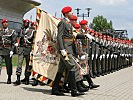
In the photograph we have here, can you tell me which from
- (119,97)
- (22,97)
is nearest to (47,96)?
(22,97)

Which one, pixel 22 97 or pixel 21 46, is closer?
pixel 22 97

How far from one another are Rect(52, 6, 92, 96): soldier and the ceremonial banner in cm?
34

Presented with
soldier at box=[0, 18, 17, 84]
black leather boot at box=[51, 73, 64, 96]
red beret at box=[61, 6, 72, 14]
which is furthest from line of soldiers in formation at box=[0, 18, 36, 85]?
red beret at box=[61, 6, 72, 14]

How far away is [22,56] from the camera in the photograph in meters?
9.03

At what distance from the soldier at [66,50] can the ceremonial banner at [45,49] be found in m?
0.34

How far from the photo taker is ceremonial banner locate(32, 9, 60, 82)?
7.80 metres

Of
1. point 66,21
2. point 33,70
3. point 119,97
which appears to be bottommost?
point 119,97

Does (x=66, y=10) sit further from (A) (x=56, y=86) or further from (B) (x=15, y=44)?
(B) (x=15, y=44)

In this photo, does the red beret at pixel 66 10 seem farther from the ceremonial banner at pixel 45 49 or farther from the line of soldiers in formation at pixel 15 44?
the line of soldiers in formation at pixel 15 44

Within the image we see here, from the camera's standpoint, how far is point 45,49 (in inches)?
Answer: 320

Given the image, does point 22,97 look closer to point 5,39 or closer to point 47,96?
point 47,96

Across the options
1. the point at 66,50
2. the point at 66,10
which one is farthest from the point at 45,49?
the point at 66,10

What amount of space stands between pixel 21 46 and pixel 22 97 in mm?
2465

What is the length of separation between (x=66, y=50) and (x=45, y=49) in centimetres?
111
